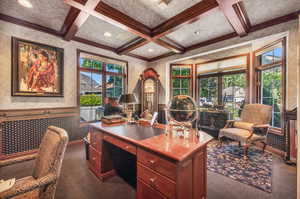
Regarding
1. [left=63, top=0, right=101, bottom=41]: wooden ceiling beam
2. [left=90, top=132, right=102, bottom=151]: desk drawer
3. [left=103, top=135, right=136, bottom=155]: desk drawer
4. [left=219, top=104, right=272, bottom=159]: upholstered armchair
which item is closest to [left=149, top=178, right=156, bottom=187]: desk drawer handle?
[left=103, top=135, right=136, bottom=155]: desk drawer

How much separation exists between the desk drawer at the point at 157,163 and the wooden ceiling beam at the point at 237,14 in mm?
2455

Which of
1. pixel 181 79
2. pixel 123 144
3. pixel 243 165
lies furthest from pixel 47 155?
pixel 181 79

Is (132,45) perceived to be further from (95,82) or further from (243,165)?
(243,165)

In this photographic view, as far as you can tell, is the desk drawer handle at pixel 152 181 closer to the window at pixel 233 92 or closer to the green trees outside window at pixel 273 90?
the green trees outside window at pixel 273 90

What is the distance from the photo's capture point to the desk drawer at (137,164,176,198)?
103cm

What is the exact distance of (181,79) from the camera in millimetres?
5312

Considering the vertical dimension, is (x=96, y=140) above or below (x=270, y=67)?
→ below

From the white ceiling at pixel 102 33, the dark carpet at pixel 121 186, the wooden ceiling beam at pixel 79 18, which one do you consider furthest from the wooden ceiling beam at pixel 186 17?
the dark carpet at pixel 121 186

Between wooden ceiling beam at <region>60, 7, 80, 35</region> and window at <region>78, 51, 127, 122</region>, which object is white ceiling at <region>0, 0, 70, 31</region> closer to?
wooden ceiling beam at <region>60, 7, 80, 35</region>

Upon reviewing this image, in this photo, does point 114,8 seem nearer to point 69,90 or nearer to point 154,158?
point 69,90

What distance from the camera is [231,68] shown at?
14.4ft

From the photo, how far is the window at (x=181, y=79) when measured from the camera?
5.24 m

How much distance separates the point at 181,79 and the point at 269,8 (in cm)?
322

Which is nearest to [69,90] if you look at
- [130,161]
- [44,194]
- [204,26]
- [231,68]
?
Answer: [130,161]
